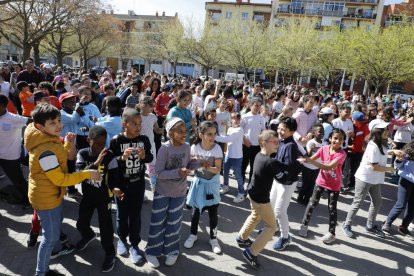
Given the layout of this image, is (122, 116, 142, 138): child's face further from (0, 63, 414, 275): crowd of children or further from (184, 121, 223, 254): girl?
(184, 121, 223, 254): girl

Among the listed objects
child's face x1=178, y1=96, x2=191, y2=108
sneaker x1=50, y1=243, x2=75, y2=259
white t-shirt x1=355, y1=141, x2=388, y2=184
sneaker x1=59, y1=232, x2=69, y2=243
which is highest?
child's face x1=178, y1=96, x2=191, y2=108

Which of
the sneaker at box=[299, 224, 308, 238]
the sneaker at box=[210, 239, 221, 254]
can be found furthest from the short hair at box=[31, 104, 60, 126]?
the sneaker at box=[299, 224, 308, 238]

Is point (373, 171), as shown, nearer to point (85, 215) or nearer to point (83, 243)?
point (85, 215)

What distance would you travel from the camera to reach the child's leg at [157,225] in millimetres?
3473

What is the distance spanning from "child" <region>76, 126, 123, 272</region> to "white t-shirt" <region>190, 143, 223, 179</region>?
1.05 metres

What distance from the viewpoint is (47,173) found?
2783mm

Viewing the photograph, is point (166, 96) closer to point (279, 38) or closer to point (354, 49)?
point (354, 49)

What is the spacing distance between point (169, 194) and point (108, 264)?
1.04 metres

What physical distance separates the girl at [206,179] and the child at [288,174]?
0.84m

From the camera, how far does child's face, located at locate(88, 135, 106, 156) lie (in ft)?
10.5

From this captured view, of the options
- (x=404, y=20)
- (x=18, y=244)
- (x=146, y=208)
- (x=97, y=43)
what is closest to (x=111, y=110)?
(x=146, y=208)

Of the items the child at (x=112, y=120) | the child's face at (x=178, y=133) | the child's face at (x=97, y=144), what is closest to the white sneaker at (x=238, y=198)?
the child at (x=112, y=120)

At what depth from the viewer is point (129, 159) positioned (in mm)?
3352

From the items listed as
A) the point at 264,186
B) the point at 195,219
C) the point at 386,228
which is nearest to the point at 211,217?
the point at 195,219
